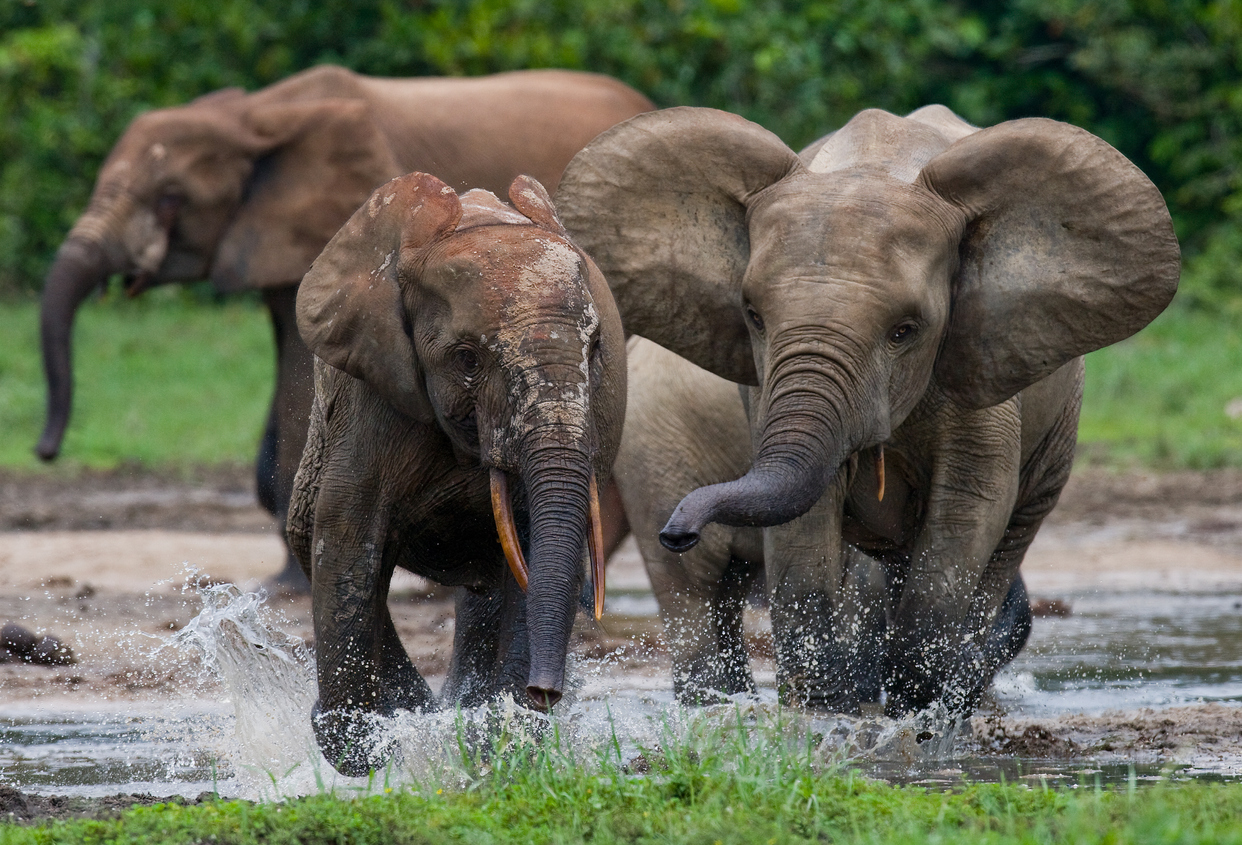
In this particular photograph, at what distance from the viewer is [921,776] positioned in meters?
5.09

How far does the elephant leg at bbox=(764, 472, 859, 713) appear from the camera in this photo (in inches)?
221

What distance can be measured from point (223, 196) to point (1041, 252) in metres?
5.78

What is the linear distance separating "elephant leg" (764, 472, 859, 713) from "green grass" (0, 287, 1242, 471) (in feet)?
22.5

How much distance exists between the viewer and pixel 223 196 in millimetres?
10117

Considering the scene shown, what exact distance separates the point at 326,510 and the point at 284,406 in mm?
4431

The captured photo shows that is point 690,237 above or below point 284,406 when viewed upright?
above

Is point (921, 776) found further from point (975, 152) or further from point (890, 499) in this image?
point (975, 152)

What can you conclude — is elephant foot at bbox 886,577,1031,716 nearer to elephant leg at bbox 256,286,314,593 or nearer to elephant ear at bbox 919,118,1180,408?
elephant ear at bbox 919,118,1180,408

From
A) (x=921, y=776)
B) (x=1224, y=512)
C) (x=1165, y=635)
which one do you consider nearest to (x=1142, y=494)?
(x=1224, y=512)

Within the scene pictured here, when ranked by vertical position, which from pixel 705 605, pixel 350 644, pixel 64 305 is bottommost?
pixel 705 605

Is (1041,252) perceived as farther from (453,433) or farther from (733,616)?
(733,616)

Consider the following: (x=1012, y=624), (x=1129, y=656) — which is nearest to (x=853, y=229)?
(x=1012, y=624)

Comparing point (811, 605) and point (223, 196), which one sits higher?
point (223, 196)

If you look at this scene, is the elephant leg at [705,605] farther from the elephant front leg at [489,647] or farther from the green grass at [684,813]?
the green grass at [684,813]
